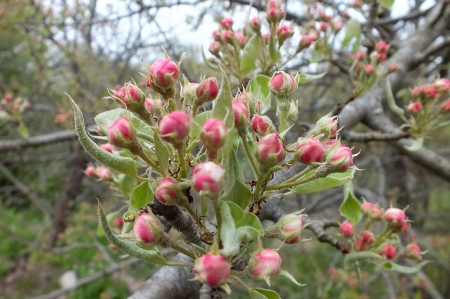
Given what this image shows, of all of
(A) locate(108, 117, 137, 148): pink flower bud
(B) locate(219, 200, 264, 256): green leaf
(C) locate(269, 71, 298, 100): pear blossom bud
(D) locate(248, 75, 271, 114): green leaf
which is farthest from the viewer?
(D) locate(248, 75, 271, 114): green leaf

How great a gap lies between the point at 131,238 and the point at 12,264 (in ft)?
27.2

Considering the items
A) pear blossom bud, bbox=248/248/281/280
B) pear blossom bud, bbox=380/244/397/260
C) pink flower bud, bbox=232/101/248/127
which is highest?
pink flower bud, bbox=232/101/248/127

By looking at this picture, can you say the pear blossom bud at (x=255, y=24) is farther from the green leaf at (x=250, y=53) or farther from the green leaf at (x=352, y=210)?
the green leaf at (x=352, y=210)

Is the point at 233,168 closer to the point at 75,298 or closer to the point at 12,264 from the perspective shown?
the point at 75,298

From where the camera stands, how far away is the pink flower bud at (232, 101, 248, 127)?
0.75 metres

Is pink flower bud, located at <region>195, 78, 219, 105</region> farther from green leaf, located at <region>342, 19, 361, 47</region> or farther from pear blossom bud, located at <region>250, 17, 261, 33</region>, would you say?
green leaf, located at <region>342, 19, 361, 47</region>

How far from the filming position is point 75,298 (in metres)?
6.08

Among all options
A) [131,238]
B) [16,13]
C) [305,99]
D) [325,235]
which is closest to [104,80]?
[16,13]

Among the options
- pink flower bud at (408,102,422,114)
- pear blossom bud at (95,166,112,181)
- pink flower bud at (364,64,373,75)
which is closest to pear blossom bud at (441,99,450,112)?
pink flower bud at (408,102,422,114)

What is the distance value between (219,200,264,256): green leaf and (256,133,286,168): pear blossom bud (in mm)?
108

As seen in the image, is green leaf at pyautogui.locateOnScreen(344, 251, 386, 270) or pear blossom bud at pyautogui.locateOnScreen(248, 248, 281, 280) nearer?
pear blossom bud at pyautogui.locateOnScreen(248, 248, 281, 280)

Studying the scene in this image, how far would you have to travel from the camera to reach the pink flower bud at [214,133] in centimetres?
64

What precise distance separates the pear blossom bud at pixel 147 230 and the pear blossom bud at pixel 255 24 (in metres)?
0.96

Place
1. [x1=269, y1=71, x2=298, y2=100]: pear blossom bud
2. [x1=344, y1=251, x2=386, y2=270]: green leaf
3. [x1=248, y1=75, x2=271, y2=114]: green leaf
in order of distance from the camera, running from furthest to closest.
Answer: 1. [x1=344, y1=251, x2=386, y2=270]: green leaf
2. [x1=248, y1=75, x2=271, y2=114]: green leaf
3. [x1=269, y1=71, x2=298, y2=100]: pear blossom bud
